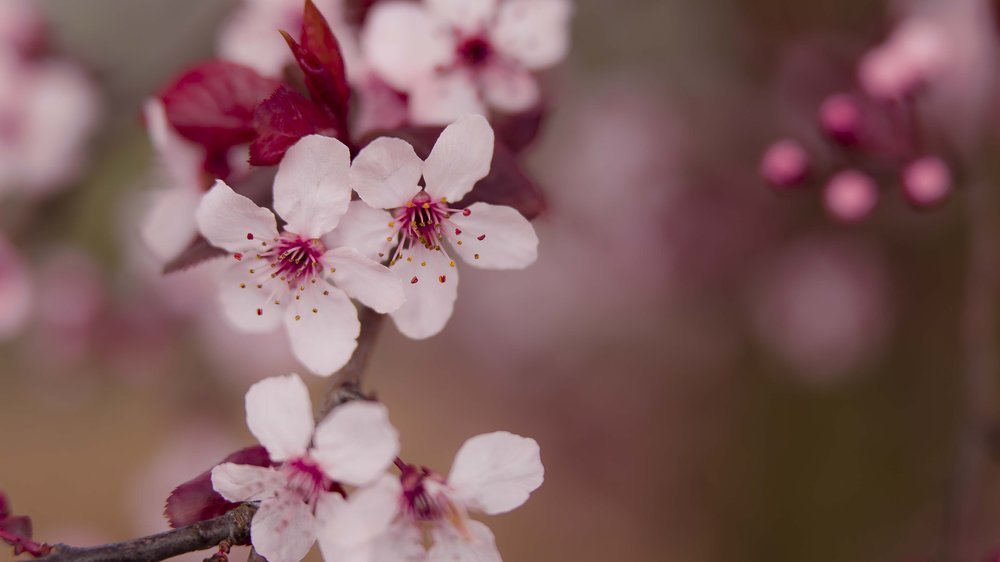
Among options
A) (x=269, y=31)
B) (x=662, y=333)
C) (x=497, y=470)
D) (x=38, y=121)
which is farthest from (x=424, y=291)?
(x=662, y=333)

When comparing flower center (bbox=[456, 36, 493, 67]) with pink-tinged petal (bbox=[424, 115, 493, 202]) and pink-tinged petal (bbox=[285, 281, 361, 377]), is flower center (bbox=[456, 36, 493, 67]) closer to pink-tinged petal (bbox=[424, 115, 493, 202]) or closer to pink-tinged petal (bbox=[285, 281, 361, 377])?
pink-tinged petal (bbox=[424, 115, 493, 202])

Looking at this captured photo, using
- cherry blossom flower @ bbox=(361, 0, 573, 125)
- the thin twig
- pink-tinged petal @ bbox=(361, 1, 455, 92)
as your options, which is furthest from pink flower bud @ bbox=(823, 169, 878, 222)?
pink-tinged petal @ bbox=(361, 1, 455, 92)

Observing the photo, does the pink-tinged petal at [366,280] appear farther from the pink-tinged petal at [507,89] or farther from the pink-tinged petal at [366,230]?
A: the pink-tinged petal at [507,89]

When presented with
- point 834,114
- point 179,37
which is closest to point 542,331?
point 179,37

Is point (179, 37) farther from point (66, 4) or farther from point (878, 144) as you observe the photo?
point (878, 144)

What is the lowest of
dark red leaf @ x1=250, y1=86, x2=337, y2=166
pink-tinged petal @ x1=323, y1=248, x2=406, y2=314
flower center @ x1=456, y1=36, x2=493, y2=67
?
pink-tinged petal @ x1=323, y1=248, x2=406, y2=314
